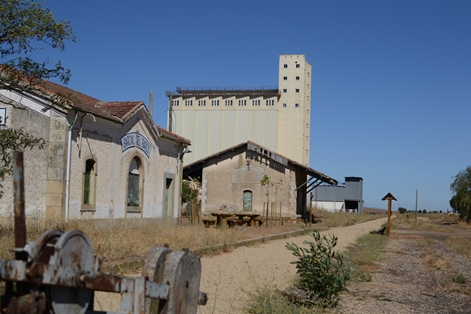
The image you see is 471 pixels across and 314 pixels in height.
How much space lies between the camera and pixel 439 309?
7.74m

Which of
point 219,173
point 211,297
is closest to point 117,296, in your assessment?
point 211,297

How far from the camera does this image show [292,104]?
254ft

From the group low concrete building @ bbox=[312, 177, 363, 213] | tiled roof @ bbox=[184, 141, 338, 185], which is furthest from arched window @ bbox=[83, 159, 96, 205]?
low concrete building @ bbox=[312, 177, 363, 213]

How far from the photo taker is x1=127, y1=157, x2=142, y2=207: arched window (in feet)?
61.7

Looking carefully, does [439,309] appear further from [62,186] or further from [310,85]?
[310,85]

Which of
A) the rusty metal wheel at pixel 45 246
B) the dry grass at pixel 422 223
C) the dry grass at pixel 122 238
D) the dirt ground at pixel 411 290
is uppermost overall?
the rusty metal wheel at pixel 45 246

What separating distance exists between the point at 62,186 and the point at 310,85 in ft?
224

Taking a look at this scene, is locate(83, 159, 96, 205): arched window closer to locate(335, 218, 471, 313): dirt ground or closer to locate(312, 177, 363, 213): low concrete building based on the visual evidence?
locate(335, 218, 471, 313): dirt ground

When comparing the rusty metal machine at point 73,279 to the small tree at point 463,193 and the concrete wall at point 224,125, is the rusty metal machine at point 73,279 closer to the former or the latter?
the small tree at point 463,193

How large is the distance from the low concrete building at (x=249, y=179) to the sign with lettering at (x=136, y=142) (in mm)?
13168

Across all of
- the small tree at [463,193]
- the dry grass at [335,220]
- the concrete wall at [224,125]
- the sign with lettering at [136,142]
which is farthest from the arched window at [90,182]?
the concrete wall at [224,125]

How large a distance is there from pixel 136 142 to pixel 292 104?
59989 millimetres

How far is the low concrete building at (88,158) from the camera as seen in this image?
14.3 meters

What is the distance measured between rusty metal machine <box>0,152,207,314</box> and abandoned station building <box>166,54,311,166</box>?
239ft
